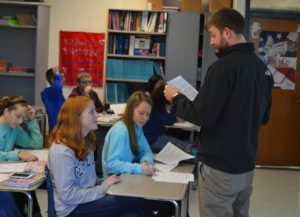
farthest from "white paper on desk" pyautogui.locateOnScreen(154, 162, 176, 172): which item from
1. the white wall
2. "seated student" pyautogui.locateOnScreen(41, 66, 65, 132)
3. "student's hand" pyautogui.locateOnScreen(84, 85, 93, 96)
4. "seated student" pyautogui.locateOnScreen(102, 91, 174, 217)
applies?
the white wall

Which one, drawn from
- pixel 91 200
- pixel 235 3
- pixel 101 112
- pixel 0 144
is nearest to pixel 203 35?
pixel 235 3

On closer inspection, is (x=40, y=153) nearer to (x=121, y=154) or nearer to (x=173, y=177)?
(x=121, y=154)

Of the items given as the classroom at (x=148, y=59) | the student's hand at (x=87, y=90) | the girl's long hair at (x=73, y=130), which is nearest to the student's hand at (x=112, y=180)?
the girl's long hair at (x=73, y=130)

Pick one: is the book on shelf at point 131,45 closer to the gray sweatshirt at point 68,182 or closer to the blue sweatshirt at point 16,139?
the blue sweatshirt at point 16,139

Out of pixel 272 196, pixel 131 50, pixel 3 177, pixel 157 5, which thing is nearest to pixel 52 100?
pixel 131 50

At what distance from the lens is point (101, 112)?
5777mm

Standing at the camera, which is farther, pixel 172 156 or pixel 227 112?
pixel 172 156

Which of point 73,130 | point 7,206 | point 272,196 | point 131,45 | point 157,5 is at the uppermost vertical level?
point 157,5

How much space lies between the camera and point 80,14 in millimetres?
6578

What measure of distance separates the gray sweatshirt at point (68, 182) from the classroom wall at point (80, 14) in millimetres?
4218

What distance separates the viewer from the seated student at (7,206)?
2.56 m

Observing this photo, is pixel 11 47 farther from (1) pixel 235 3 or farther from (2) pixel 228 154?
(2) pixel 228 154

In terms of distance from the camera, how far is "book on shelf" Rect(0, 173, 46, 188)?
2.40 metres

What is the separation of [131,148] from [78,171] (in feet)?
2.02
